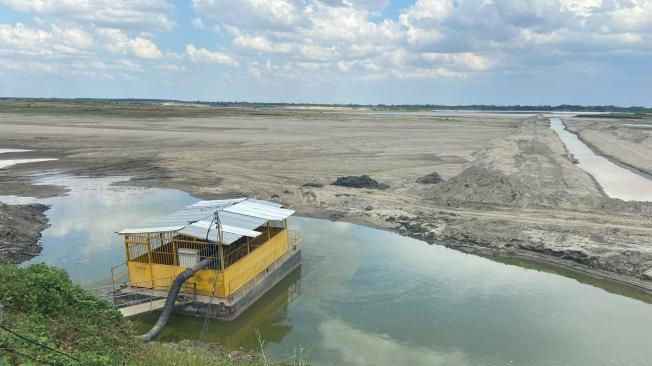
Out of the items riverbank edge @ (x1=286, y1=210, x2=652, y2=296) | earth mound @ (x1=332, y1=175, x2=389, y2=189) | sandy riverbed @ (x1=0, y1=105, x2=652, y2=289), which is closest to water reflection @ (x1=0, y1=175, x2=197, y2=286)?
sandy riverbed @ (x1=0, y1=105, x2=652, y2=289)

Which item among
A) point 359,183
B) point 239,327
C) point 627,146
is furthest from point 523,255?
point 627,146

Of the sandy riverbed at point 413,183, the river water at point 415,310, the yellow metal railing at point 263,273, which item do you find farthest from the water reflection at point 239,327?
the sandy riverbed at point 413,183

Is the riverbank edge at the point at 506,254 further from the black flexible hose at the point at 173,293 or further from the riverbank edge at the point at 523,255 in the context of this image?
the black flexible hose at the point at 173,293

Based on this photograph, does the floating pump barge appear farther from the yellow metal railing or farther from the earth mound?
the earth mound

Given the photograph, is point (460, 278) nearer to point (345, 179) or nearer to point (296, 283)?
point (296, 283)

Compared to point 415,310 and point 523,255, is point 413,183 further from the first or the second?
point 415,310

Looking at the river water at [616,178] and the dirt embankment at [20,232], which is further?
the river water at [616,178]
